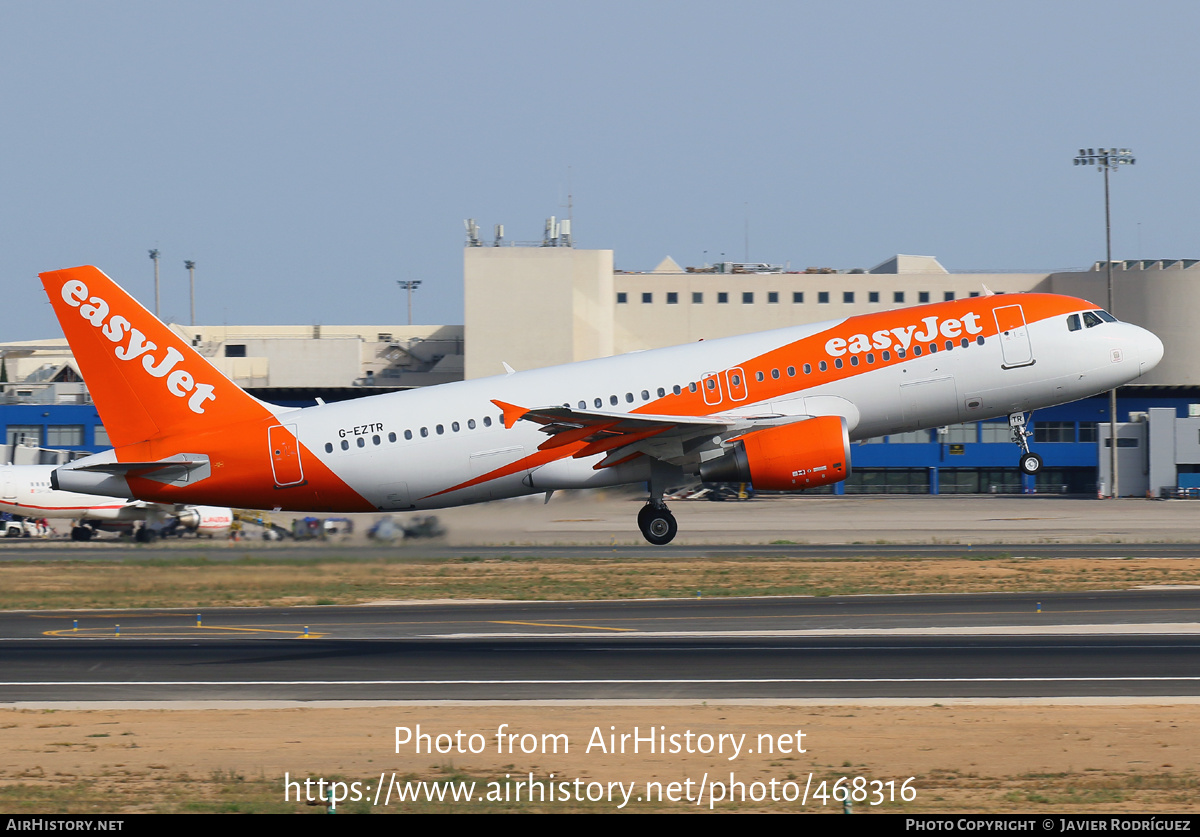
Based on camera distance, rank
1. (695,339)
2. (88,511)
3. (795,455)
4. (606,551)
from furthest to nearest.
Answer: (695,339) → (88,511) → (606,551) → (795,455)

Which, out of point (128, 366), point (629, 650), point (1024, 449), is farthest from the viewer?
point (1024, 449)

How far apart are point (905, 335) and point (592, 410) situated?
8563 millimetres

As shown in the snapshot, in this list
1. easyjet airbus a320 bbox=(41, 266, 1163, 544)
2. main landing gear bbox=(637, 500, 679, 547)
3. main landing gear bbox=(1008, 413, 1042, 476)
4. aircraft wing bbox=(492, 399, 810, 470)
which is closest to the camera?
aircraft wing bbox=(492, 399, 810, 470)

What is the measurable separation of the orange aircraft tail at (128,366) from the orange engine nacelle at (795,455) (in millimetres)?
13889

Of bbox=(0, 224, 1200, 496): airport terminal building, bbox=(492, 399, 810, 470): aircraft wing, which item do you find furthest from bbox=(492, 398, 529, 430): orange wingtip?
bbox=(0, 224, 1200, 496): airport terminal building

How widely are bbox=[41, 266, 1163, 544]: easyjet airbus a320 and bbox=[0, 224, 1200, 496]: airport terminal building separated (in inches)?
2058

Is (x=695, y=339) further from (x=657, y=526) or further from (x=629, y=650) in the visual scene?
(x=629, y=650)

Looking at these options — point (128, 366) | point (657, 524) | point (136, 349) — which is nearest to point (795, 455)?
point (657, 524)

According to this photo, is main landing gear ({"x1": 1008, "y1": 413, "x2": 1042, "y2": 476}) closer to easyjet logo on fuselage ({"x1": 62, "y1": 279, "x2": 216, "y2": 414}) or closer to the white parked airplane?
easyjet logo on fuselage ({"x1": 62, "y1": 279, "x2": 216, "y2": 414})

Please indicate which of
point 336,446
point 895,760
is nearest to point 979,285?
point 336,446

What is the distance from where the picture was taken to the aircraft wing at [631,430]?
31.9m

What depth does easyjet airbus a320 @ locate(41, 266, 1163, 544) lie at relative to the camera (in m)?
32.9

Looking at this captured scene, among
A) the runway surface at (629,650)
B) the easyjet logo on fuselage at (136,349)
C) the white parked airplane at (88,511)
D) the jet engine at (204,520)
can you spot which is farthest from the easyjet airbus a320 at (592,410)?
the white parked airplane at (88,511)

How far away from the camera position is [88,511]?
5875 cm
